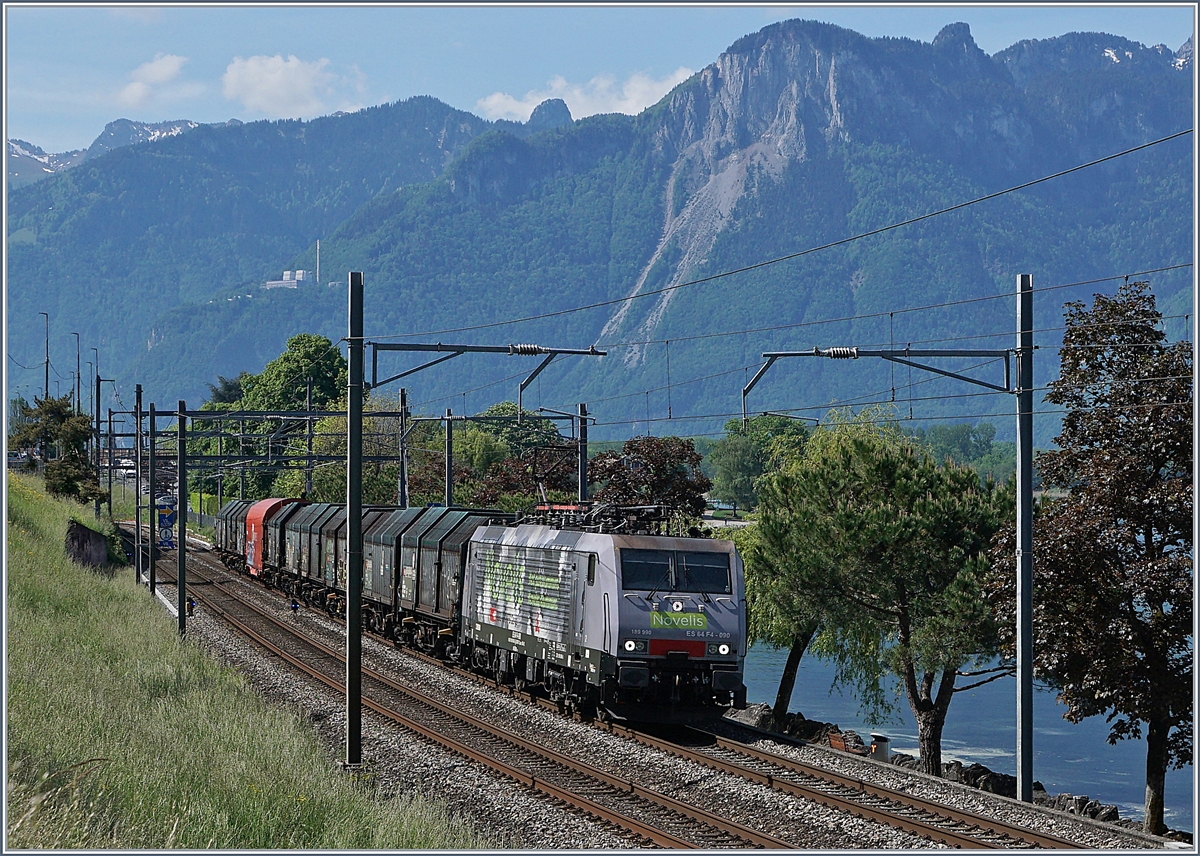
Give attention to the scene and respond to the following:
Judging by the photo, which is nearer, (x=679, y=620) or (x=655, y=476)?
(x=679, y=620)

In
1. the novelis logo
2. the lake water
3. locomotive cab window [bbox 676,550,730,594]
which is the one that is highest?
locomotive cab window [bbox 676,550,730,594]

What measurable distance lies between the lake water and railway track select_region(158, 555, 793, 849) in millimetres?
18768

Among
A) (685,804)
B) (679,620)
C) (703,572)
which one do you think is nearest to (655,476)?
(703,572)

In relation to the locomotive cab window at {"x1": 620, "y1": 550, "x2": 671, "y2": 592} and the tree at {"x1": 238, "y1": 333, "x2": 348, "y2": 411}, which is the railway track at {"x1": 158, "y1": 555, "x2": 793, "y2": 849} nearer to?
the locomotive cab window at {"x1": 620, "y1": 550, "x2": 671, "y2": 592}

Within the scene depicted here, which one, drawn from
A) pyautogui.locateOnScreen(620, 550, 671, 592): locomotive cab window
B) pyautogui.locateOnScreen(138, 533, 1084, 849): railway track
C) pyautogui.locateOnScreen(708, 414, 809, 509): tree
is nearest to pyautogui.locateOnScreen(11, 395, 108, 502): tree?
pyautogui.locateOnScreen(138, 533, 1084, 849): railway track

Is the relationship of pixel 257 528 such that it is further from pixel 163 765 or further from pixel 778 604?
pixel 163 765

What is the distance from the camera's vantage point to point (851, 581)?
2862 cm

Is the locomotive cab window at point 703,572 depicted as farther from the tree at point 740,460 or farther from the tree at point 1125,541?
the tree at point 740,460

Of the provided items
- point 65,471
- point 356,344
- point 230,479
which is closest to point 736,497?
point 230,479

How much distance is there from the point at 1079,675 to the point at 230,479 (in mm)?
100553

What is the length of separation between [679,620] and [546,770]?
375 centimetres

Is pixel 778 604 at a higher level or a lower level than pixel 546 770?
higher

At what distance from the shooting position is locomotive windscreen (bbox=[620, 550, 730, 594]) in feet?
71.5

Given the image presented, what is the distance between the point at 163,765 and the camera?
588 inches
